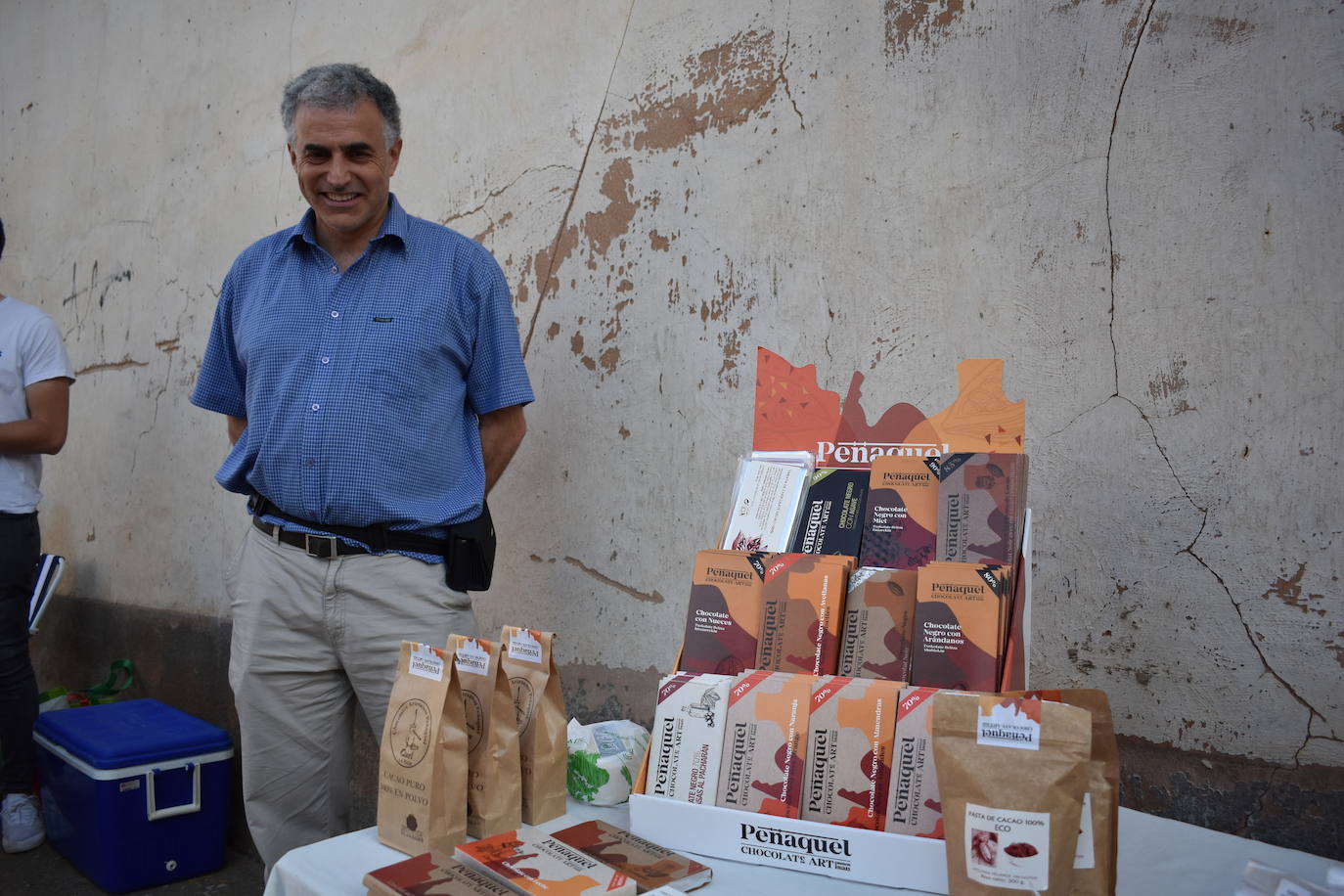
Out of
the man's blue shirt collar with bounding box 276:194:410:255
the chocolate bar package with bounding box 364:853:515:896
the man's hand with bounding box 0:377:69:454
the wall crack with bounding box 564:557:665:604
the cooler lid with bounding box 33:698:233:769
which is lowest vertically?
the cooler lid with bounding box 33:698:233:769

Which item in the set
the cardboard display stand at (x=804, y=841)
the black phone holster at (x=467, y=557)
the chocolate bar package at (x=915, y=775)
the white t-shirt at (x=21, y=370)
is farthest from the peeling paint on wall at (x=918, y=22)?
the white t-shirt at (x=21, y=370)

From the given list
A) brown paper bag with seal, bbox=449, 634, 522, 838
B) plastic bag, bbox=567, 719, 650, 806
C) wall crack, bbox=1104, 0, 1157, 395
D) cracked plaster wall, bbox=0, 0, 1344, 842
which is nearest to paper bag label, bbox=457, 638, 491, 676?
brown paper bag with seal, bbox=449, 634, 522, 838

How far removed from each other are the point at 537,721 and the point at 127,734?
2.30 metres

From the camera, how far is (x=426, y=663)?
1.24 m

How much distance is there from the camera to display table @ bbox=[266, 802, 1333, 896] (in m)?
1.07

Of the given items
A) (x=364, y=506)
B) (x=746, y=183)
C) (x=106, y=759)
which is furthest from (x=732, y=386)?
(x=106, y=759)

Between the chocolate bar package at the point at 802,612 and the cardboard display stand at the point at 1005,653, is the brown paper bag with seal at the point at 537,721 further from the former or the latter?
the chocolate bar package at the point at 802,612

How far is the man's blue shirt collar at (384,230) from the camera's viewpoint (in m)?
1.99

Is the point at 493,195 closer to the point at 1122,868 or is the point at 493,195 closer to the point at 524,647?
the point at 524,647

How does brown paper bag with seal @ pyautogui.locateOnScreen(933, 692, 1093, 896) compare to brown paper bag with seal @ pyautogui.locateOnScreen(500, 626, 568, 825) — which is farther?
brown paper bag with seal @ pyautogui.locateOnScreen(500, 626, 568, 825)

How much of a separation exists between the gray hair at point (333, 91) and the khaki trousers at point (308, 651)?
86 cm

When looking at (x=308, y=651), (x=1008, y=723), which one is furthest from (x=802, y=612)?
(x=308, y=651)

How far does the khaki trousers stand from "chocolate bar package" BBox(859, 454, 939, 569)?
991 millimetres

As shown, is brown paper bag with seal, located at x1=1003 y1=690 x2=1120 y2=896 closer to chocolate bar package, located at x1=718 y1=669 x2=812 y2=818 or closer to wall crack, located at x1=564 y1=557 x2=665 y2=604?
chocolate bar package, located at x1=718 y1=669 x2=812 y2=818
